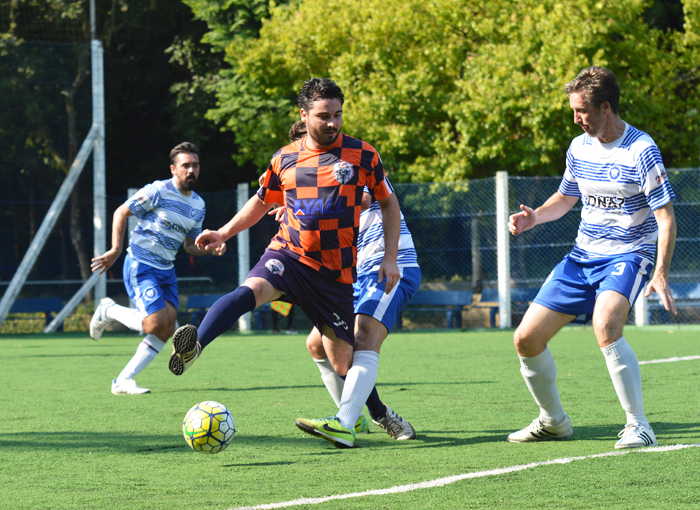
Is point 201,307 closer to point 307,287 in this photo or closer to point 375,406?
point 375,406

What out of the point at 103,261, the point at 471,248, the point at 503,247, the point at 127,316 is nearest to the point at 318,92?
the point at 103,261

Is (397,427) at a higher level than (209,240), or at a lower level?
lower

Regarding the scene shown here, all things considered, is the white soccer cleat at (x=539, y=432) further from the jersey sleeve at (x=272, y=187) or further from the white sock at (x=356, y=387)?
the jersey sleeve at (x=272, y=187)

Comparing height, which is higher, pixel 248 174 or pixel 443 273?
pixel 248 174

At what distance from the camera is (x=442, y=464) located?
4.23 metres

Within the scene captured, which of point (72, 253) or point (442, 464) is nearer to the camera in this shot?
point (442, 464)

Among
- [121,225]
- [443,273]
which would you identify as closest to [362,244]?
[121,225]

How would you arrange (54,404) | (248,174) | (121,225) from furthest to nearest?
(248,174) → (121,225) → (54,404)

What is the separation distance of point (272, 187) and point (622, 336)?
2103mm

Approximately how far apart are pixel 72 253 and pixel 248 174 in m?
9.60

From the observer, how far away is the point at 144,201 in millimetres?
7914

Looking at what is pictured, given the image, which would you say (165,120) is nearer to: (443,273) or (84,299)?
(84,299)

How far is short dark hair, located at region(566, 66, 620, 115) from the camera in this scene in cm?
463

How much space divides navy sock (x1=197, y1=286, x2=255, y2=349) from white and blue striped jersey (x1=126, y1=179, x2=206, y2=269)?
3638mm
